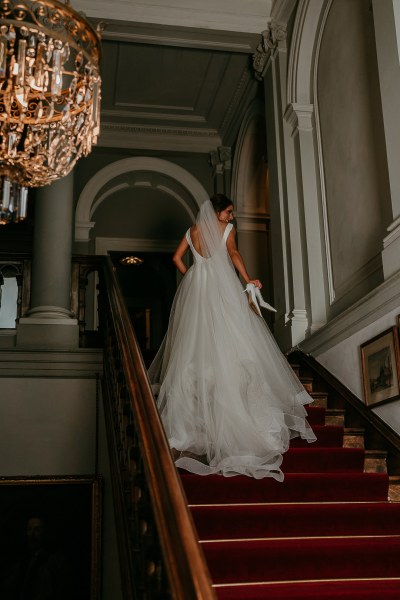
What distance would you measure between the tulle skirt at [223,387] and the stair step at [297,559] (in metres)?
0.74

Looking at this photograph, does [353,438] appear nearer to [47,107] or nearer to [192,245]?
[192,245]

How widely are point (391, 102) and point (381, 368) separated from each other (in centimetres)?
232

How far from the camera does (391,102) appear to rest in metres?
5.67

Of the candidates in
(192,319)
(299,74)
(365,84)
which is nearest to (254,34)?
(299,74)

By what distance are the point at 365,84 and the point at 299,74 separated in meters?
1.82

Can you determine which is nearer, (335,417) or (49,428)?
(335,417)

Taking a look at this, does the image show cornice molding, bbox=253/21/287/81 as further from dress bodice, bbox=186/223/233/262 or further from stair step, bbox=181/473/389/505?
stair step, bbox=181/473/389/505

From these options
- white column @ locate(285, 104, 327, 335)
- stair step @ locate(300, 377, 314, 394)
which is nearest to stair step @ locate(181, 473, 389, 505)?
stair step @ locate(300, 377, 314, 394)

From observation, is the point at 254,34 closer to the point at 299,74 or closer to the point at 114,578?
the point at 299,74

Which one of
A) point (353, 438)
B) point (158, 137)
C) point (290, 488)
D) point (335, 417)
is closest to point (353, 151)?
point (335, 417)

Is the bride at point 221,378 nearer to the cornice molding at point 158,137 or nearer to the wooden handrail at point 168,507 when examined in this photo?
the wooden handrail at point 168,507

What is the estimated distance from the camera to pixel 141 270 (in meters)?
17.5

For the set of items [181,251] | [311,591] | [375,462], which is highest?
[181,251]

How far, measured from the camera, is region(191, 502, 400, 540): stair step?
13.2ft
